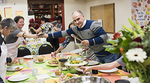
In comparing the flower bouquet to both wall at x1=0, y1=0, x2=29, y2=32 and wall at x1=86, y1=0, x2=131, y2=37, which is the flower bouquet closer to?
wall at x1=86, y1=0, x2=131, y2=37

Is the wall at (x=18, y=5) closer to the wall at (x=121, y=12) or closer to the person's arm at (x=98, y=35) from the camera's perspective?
the wall at (x=121, y=12)

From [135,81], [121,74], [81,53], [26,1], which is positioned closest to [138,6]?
[81,53]

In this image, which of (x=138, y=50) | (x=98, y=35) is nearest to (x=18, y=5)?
(x=98, y=35)

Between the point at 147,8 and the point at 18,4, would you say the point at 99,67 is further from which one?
the point at 18,4

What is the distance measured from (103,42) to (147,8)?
207 cm

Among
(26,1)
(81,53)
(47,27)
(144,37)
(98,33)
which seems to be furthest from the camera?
(26,1)

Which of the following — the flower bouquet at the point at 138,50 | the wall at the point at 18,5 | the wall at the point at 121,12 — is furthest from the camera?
the wall at the point at 18,5

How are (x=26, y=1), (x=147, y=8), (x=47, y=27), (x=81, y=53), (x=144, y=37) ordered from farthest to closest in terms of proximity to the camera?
(x=26, y=1) < (x=47, y=27) < (x=147, y=8) < (x=81, y=53) < (x=144, y=37)

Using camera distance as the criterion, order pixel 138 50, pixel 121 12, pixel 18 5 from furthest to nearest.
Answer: pixel 18 5
pixel 121 12
pixel 138 50

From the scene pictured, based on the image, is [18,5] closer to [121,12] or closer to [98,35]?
[121,12]

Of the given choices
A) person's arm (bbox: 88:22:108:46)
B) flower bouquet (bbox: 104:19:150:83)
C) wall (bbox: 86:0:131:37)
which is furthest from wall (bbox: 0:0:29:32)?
flower bouquet (bbox: 104:19:150:83)

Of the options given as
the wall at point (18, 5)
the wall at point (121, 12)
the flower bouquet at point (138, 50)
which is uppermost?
the wall at point (18, 5)

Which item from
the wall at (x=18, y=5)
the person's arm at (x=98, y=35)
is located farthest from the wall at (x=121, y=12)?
the wall at (x=18, y=5)

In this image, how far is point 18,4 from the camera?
229 inches
